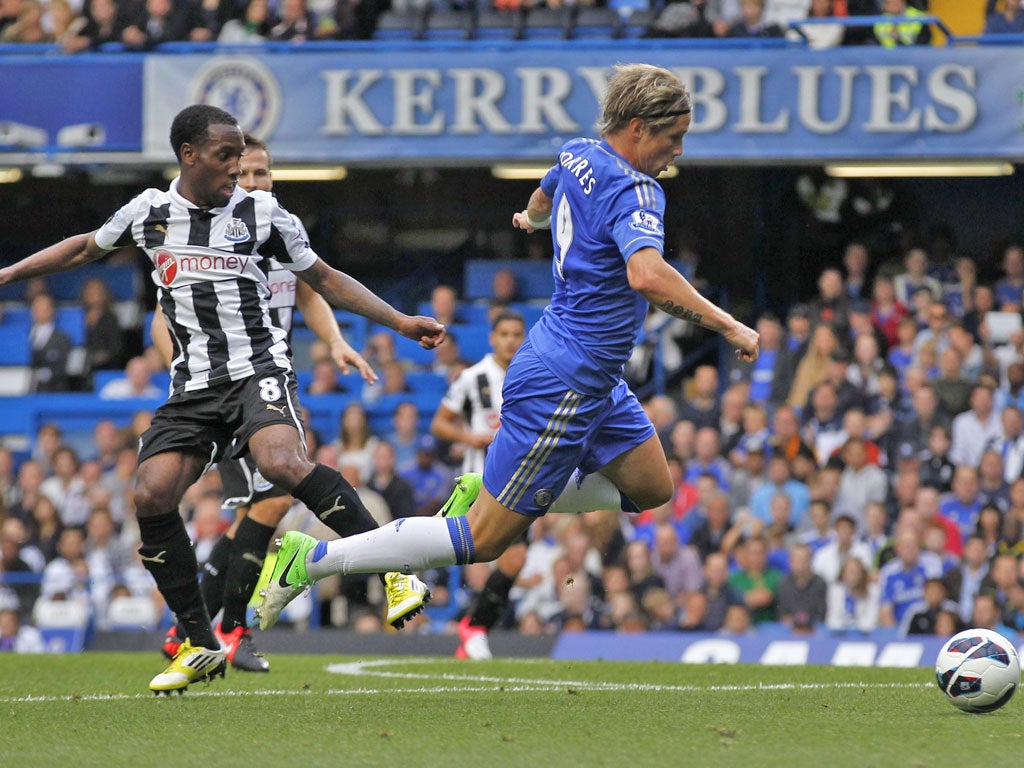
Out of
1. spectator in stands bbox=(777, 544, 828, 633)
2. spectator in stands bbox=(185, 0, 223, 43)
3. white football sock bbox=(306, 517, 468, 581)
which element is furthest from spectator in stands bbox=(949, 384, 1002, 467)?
spectator in stands bbox=(185, 0, 223, 43)

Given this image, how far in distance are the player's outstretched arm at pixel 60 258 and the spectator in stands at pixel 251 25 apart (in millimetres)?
10447

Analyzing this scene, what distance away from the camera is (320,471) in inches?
252

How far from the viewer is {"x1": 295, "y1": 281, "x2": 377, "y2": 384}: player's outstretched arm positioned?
24.3ft

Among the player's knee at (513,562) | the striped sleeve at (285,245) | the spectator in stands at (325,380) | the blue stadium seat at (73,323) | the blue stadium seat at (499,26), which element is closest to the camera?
the striped sleeve at (285,245)

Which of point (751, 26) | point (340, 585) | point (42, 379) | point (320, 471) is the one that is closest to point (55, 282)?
point (42, 379)

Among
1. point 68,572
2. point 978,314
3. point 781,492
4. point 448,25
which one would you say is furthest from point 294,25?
point 978,314

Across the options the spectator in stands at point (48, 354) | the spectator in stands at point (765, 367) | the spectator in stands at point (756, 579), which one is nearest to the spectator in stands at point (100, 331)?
the spectator in stands at point (48, 354)

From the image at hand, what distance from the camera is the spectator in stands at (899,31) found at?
14977 millimetres

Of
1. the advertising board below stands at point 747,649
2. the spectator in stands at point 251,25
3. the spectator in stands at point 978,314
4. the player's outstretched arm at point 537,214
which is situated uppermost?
the spectator in stands at point 251,25

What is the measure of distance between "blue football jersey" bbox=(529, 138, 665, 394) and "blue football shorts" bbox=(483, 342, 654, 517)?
0.06 m

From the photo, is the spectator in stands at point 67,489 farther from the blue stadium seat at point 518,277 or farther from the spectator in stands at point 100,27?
the blue stadium seat at point 518,277

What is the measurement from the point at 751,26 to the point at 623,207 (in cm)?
1012

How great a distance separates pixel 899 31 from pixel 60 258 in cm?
1056

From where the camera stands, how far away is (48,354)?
16.8m
